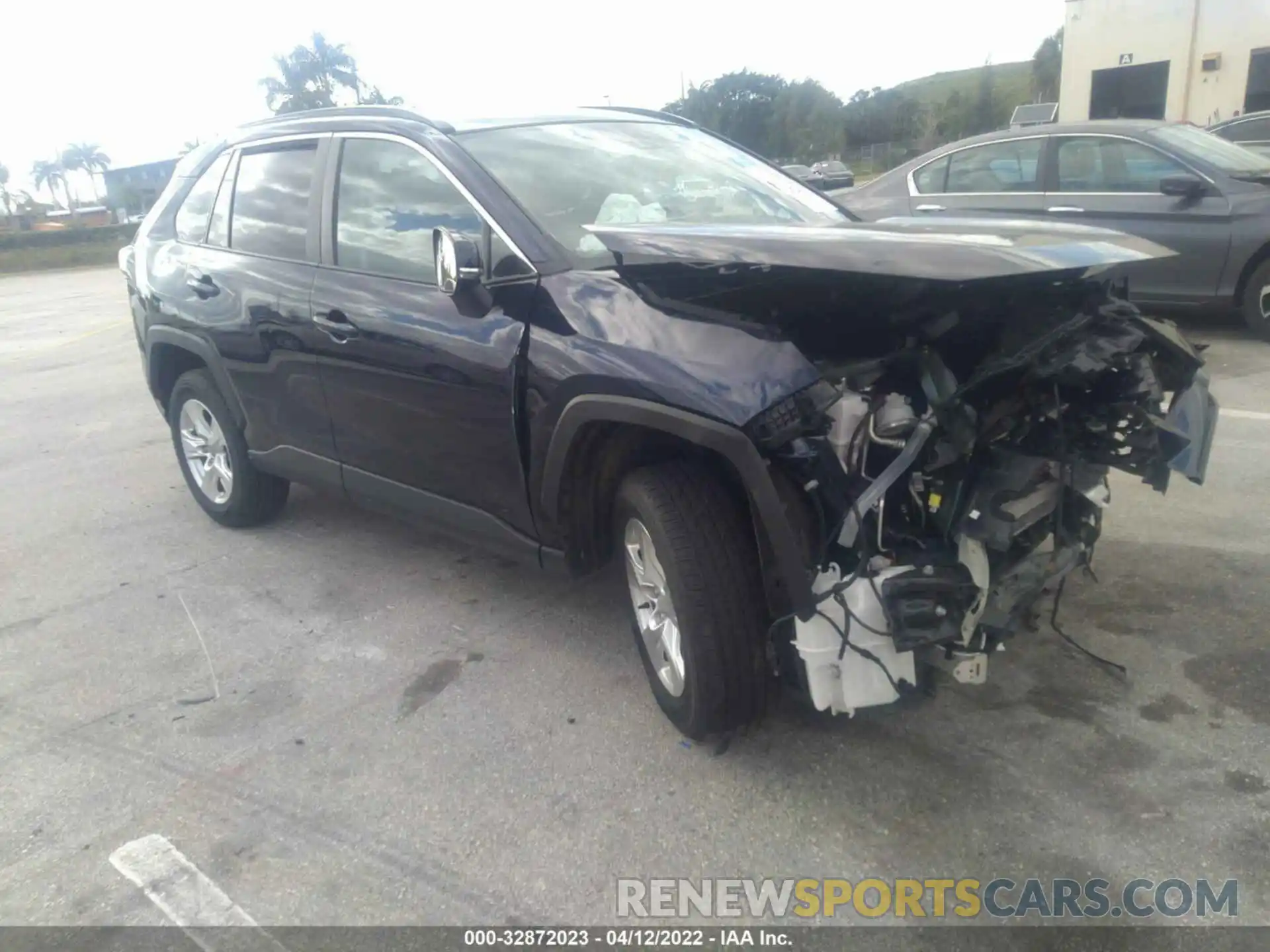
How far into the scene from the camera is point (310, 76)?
50.5m

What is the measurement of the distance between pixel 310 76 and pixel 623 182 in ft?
172

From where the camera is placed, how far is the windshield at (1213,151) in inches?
288

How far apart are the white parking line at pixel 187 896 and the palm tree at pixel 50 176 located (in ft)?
352

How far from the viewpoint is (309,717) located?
3.55 metres

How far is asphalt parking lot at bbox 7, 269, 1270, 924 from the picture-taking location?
269 cm

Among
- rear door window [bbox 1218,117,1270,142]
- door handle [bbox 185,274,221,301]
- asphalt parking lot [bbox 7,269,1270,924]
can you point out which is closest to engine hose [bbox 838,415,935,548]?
asphalt parking lot [bbox 7,269,1270,924]

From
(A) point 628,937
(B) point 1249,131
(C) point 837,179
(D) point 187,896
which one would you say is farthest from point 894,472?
(B) point 1249,131

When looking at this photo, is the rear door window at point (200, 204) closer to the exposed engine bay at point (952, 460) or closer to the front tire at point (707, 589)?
the front tire at point (707, 589)

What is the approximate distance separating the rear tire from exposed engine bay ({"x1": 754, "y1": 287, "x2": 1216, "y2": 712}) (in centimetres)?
525

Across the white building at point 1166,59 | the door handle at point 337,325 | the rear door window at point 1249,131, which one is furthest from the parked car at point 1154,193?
the white building at point 1166,59

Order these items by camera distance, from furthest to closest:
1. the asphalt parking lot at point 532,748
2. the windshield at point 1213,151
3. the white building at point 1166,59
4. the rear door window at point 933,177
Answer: the white building at point 1166,59 < the rear door window at point 933,177 < the windshield at point 1213,151 < the asphalt parking lot at point 532,748

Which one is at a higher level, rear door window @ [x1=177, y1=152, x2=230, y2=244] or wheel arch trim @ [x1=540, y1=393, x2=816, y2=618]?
rear door window @ [x1=177, y1=152, x2=230, y2=244]

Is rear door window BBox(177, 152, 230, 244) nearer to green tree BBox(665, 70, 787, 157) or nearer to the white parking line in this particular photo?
the white parking line

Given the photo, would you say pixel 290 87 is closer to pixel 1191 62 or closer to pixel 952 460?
pixel 1191 62
